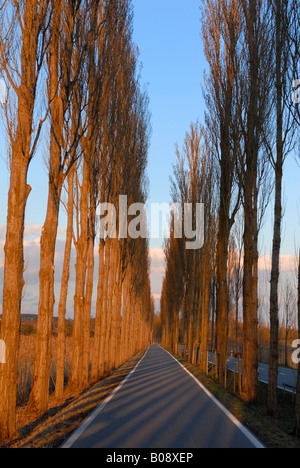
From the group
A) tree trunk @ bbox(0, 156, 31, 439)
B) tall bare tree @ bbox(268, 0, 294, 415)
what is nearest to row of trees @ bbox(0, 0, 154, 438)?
tree trunk @ bbox(0, 156, 31, 439)

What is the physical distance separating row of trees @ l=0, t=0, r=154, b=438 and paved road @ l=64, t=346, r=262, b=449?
1843mm

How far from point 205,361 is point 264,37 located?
15962mm

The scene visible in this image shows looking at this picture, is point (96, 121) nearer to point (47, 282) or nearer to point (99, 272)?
point (99, 272)

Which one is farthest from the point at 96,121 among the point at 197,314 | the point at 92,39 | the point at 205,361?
the point at 197,314

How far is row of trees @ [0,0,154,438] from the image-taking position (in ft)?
31.6

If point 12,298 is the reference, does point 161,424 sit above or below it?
below

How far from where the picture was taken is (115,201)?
81.6 feet

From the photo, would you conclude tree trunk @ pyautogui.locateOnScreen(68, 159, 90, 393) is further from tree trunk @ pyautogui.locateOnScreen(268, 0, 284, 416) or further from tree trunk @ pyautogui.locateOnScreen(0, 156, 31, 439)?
tree trunk @ pyautogui.locateOnScreen(0, 156, 31, 439)

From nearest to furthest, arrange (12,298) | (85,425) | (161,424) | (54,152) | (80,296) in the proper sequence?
(85,425), (161,424), (12,298), (54,152), (80,296)

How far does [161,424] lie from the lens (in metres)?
9.05

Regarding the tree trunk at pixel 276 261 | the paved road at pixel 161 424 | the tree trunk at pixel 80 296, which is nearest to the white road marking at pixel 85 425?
the paved road at pixel 161 424

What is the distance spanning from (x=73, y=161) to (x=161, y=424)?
22.4 ft

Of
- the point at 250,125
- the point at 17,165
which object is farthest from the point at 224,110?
the point at 17,165

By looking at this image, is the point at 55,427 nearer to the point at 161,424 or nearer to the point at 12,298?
the point at 161,424
